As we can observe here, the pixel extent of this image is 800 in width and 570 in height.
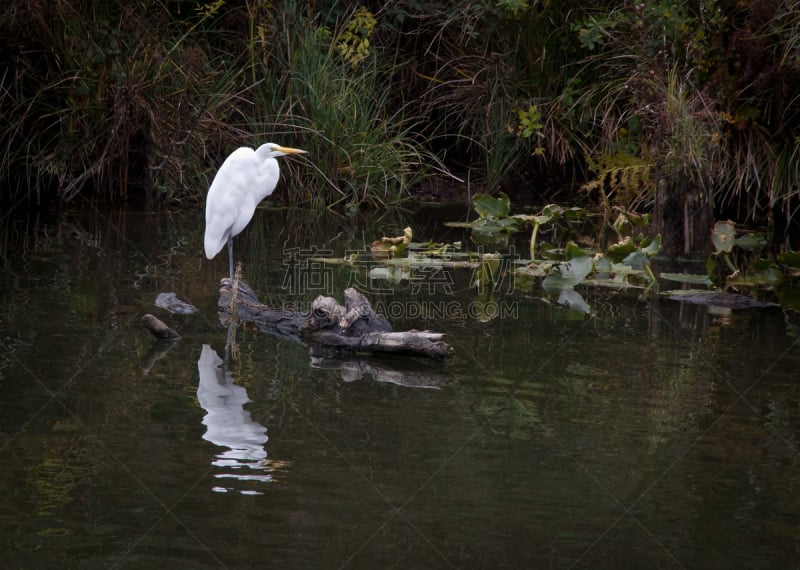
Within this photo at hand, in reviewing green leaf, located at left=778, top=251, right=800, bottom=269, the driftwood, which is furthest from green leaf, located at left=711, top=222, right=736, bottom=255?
the driftwood

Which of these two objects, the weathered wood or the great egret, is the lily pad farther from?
the weathered wood

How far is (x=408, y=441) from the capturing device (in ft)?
11.9

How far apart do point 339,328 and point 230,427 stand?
126cm

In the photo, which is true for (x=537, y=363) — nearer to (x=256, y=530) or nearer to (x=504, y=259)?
(x=256, y=530)

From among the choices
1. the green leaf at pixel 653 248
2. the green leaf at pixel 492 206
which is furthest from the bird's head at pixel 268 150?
the green leaf at pixel 653 248

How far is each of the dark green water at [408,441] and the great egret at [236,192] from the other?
48 centimetres

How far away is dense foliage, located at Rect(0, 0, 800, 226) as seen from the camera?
8.59 meters

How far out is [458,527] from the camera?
2.94 m

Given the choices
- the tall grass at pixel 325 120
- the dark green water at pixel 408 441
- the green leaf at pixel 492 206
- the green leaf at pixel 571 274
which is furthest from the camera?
the tall grass at pixel 325 120

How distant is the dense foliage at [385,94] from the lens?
28.2ft

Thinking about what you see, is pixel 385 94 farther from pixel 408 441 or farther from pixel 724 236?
pixel 408 441

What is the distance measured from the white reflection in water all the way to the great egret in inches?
67.6

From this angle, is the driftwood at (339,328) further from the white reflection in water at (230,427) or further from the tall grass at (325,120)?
the tall grass at (325,120)

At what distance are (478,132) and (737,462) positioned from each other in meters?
8.10
